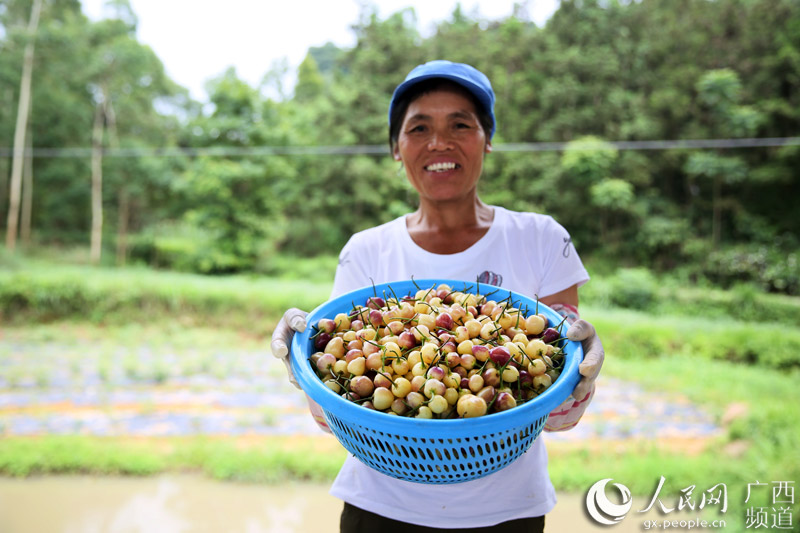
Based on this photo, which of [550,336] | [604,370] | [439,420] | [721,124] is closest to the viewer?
[439,420]

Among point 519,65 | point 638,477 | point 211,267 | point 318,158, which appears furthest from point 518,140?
point 638,477

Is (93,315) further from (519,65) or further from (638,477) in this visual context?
(519,65)

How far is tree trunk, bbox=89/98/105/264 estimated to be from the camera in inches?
529

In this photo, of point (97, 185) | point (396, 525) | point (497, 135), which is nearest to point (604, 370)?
point (396, 525)

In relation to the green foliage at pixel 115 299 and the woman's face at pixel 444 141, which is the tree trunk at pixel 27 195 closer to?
the green foliage at pixel 115 299

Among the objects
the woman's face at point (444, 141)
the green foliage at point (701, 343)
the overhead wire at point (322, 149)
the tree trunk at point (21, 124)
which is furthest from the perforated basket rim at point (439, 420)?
the tree trunk at point (21, 124)

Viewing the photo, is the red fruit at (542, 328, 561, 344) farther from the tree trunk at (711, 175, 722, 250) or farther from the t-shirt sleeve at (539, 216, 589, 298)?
the tree trunk at (711, 175, 722, 250)

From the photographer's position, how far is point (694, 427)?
446 cm

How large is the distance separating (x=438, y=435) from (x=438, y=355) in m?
0.18

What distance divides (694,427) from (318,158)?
10.3 metres

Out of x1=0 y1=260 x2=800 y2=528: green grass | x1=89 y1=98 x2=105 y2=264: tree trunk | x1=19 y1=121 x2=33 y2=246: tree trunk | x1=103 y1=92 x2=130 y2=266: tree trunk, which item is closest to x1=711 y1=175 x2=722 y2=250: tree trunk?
x1=0 y1=260 x2=800 y2=528: green grass

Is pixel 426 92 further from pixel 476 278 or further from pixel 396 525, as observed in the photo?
pixel 396 525

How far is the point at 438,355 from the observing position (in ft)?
2.87

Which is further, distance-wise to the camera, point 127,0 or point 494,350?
point 127,0
